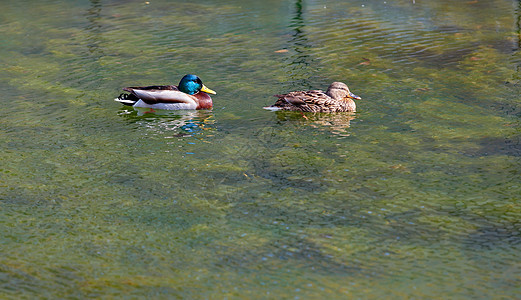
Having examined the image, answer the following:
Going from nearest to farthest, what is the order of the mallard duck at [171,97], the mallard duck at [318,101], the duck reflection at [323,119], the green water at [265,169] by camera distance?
the green water at [265,169], the duck reflection at [323,119], the mallard duck at [318,101], the mallard duck at [171,97]

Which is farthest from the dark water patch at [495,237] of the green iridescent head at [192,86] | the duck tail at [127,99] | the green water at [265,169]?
the duck tail at [127,99]

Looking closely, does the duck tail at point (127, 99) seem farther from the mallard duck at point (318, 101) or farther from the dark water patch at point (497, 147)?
the dark water patch at point (497, 147)

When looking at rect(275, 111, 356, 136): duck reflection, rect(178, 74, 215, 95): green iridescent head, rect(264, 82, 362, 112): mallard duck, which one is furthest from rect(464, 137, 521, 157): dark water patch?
rect(178, 74, 215, 95): green iridescent head

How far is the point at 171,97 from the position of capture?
31.7ft

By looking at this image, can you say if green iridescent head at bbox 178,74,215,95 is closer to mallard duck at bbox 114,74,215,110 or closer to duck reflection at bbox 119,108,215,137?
mallard duck at bbox 114,74,215,110

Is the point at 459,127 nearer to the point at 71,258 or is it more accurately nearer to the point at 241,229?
the point at 241,229

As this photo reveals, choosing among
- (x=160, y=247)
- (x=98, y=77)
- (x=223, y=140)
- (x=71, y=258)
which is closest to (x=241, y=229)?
(x=160, y=247)

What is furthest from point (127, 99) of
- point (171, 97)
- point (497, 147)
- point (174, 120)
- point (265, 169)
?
point (497, 147)

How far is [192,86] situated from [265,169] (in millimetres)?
2932

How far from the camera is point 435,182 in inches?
263

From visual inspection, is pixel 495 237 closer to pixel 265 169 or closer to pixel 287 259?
pixel 287 259

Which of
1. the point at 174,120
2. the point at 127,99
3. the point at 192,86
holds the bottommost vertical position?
the point at 174,120

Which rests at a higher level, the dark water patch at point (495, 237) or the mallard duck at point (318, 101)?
the mallard duck at point (318, 101)

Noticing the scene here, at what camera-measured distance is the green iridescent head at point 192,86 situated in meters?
9.65
